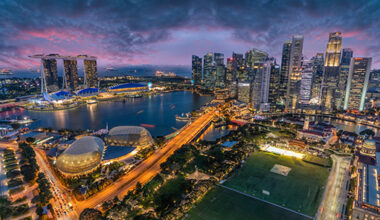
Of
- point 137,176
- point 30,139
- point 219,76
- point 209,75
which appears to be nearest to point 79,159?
point 137,176

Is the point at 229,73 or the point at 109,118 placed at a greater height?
the point at 229,73

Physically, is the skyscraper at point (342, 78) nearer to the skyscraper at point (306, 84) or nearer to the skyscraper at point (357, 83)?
the skyscraper at point (357, 83)

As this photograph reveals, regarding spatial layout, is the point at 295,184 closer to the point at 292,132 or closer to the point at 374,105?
the point at 292,132

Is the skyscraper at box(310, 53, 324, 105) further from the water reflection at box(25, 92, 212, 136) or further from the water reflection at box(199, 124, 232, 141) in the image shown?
the water reflection at box(25, 92, 212, 136)

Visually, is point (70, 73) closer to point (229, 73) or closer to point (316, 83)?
point (229, 73)

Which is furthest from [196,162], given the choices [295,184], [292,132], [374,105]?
[374,105]

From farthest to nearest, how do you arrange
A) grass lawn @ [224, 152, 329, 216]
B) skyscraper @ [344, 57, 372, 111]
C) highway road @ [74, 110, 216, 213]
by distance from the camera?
1. skyscraper @ [344, 57, 372, 111]
2. grass lawn @ [224, 152, 329, 216]
3. highway road @ [74, 110, 216, 213]

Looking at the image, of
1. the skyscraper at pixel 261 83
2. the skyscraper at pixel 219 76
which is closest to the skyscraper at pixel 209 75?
the skyscraper at pixel 219 76

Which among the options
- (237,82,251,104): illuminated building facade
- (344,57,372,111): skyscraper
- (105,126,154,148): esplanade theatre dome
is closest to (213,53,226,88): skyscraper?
(237,82,251,104): illuminated building facade
